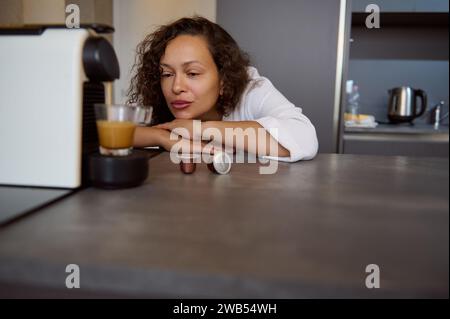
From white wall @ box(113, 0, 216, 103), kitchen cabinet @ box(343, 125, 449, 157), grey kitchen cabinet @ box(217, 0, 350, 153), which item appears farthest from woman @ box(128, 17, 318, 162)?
white wall @ box(113, 0, 216, 103)

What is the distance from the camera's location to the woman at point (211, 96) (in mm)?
1115

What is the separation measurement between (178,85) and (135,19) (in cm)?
209

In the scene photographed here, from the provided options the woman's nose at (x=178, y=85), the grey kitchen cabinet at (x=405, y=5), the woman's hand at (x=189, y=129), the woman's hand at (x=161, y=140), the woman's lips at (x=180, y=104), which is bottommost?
the woman's hand at (x=161, y=140)

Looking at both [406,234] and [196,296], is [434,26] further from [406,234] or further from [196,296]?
[196,296]

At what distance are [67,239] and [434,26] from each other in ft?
9.58

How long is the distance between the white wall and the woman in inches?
60.1

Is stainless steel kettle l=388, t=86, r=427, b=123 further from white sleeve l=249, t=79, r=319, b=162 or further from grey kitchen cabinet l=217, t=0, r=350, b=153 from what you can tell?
white sleeve l=249, t=79, r=319, b=162

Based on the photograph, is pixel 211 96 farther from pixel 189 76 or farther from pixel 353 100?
pixel 353 100

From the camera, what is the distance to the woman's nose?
135 cm

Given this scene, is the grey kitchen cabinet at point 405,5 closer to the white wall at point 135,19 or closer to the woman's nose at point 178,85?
the white wall at point 135,19

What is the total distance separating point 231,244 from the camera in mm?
449

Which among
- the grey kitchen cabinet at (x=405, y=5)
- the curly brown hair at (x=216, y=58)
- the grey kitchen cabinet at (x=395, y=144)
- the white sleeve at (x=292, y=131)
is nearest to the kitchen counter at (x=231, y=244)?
the white sleeve at (x=292, y=131)

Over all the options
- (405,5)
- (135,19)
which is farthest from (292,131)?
(135,19)
